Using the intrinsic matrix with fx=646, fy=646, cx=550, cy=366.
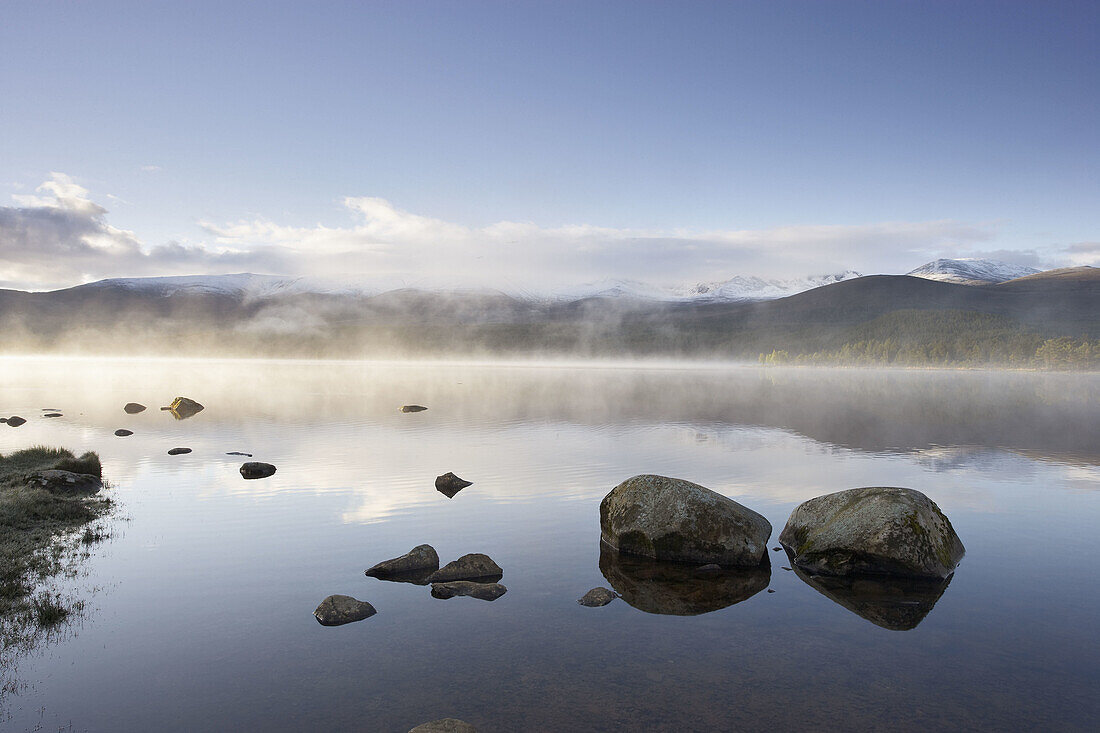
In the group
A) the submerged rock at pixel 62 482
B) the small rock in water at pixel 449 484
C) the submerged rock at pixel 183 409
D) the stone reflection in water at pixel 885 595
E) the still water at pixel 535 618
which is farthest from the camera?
the submerged rock at pixel 183 409

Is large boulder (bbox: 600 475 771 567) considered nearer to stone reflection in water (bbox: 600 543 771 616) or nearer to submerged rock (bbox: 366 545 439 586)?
stone reflection in water (bbox: 600 543 771 616)

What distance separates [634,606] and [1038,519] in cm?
1788

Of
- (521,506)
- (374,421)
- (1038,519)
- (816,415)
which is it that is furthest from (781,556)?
(816,415)

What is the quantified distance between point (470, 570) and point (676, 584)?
18.1 feet

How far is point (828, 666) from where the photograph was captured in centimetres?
1252

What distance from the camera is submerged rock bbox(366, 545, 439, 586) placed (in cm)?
1719

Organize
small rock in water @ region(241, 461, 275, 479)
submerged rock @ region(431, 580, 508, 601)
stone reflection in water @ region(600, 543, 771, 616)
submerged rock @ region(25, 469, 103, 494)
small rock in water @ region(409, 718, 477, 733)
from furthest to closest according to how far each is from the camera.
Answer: small rock in water @ region(241, 461, 275, 479) → submerged rock @ region(25, 469, 103, 494) → submerged rock @ region(431, 580, 508, 601) → stone reflection in water @ region(600, 543, 771, 616) → small rock in water @ region(409, 718, 477, 733)

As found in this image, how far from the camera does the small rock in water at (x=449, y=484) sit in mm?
27953

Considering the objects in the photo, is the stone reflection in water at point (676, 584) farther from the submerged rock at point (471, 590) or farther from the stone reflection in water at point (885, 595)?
the submerged rock at point (471, 590)


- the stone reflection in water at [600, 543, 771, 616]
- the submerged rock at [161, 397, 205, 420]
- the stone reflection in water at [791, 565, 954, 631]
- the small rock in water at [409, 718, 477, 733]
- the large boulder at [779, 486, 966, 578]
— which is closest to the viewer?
the small rock in water at [409, 718, 477, 733]

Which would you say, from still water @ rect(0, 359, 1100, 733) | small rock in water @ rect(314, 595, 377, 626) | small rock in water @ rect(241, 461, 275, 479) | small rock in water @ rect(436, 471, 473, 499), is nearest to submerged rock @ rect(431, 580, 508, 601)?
still water @ rect(0, 359, 1100, 733)

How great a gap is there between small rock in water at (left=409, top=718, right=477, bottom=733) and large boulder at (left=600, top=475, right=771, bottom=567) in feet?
34.4

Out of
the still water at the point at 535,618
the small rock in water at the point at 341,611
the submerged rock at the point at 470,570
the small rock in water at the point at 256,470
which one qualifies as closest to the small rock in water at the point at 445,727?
the still water at the point at 535,618

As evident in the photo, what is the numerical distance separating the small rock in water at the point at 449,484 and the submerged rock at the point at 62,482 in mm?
14040
